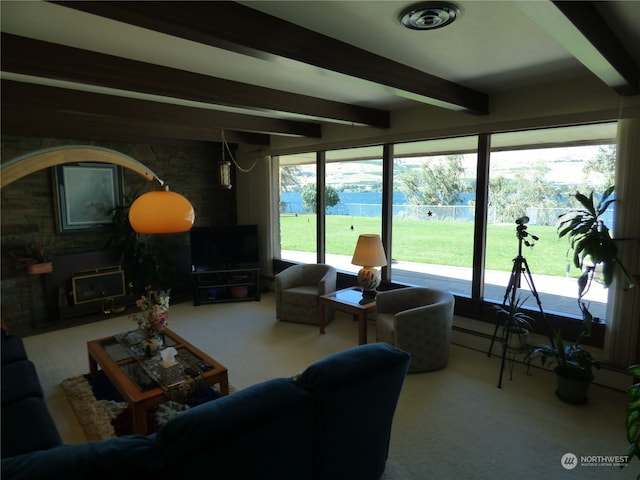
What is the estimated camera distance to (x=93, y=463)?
1.23 meters

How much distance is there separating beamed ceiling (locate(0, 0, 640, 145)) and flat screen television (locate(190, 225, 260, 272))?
2.20 metres

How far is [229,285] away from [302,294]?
63.1 inches

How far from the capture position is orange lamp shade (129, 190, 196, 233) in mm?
2370

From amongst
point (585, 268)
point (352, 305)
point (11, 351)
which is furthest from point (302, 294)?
point (585, 268)

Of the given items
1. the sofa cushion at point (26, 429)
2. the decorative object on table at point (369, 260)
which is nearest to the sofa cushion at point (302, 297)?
the decorative object on table at point (369, 260)

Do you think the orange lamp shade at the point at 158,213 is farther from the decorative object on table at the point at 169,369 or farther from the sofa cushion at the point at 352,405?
the sofa cushion at the point at 352,405

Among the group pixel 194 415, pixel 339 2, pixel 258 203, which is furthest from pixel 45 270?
pixel 339 2

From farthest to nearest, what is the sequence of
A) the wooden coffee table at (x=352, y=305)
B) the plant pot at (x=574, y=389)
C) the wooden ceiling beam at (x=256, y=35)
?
the wooden coffee table at (x=352, y=305), the plant pot at (x=574, y=389), the wooden ceiling beam at (x=256, y=35)

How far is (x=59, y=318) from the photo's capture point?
509 cm

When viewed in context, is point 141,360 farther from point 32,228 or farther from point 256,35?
point 32,228

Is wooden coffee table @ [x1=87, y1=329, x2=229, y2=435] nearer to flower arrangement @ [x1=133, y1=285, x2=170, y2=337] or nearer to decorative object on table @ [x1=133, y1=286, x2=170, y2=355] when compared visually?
decorative object on table @ [x1=133, y1=286, x2=170, y2=355]

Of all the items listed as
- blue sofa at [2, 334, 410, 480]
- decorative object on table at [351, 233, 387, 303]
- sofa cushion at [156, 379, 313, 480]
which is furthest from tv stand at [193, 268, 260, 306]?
sofa cushion at [156, 379, 313, 480]

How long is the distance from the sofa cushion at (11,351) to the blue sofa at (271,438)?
35.4 inches

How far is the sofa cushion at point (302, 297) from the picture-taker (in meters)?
4.75
